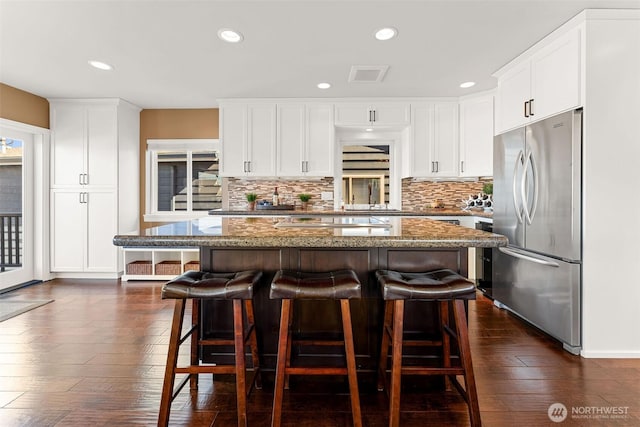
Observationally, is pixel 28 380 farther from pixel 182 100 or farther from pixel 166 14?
pixel 182 100

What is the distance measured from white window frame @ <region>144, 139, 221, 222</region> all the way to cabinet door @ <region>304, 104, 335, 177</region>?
1389 millimetres

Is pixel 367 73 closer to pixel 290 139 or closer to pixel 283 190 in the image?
pixel 290 139

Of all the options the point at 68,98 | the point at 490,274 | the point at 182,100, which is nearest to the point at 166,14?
the point at 182,100

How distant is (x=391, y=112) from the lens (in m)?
4.61

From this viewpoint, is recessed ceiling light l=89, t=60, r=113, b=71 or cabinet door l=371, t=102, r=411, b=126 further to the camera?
cabinet door l=371, t=102, r=411, b=126

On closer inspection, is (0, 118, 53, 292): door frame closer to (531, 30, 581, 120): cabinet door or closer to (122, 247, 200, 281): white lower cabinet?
(122, 247, 200, 281): white lower cabinet

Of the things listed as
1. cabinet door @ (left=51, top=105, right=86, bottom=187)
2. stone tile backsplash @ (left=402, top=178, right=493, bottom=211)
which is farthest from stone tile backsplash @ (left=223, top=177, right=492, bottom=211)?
cabinet door @ (left=51, top=105, right=86, bottom=187)

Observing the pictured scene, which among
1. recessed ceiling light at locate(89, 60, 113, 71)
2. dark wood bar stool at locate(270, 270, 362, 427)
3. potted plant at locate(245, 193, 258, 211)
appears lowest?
dark wood bar stool at locate(270, 270, 362, 427)

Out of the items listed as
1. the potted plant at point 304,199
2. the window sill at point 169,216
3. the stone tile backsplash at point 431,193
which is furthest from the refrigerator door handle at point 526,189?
the window sill at point 169,216

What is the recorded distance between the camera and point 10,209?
4.38 meters

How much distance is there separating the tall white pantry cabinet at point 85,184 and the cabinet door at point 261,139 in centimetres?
171

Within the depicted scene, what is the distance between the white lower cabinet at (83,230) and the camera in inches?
184

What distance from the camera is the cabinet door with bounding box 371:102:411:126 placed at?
15.1 ft

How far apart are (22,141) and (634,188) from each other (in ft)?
20.0
